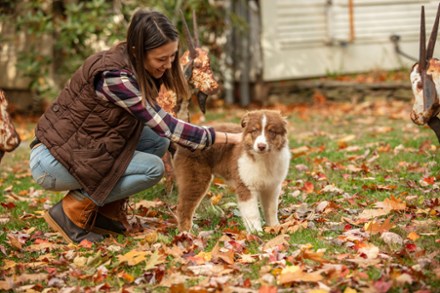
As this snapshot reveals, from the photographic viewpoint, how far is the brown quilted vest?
4539 mm

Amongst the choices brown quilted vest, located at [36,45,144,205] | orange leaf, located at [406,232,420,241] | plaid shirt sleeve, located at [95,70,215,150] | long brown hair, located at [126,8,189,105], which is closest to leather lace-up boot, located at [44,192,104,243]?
brown quilted vest, located at [36,45,144,205]

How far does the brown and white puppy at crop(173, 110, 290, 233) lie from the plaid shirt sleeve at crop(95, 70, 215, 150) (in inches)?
14.7

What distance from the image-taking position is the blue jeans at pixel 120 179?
4.70m

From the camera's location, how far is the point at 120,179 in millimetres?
4773

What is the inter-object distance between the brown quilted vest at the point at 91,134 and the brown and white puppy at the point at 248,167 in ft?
1.80

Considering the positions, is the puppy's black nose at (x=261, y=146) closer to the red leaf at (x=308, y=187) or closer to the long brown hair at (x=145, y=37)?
the long brown hair at (x=145, y=37)

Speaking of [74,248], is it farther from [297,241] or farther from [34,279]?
[297,241]

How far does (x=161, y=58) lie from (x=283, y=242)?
146cm

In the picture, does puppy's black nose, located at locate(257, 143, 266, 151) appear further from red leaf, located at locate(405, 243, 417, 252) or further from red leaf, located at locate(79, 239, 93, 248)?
red leaf, located at locate(79, 239, 93, 248)

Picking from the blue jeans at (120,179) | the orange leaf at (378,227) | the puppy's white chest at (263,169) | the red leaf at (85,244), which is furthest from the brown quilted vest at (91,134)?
the orange leaf at (378,227)

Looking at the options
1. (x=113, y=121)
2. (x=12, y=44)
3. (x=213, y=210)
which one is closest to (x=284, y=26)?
(x=12, y=44)

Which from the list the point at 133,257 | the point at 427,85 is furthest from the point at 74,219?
the point at 427,85

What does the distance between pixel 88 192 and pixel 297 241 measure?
151cm

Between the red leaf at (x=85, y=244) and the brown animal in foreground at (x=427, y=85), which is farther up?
the brown animal in foreground at (x=427, y=85)
